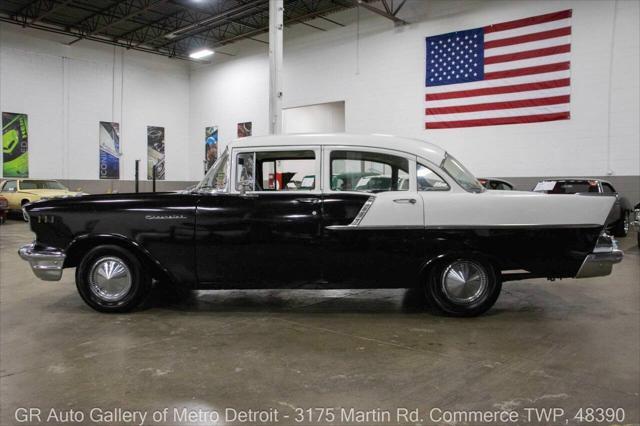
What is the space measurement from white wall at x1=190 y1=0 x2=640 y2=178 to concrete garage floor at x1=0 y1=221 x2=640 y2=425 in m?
9.24

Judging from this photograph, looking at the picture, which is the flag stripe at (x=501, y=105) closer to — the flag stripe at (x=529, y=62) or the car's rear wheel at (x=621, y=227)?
the flag stripe at (x=529, y=62)

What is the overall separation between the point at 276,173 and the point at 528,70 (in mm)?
11647

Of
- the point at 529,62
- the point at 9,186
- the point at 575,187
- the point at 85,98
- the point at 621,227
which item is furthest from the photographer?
the point at 85,98

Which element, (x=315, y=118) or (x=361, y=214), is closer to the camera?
(x=361, y=214)

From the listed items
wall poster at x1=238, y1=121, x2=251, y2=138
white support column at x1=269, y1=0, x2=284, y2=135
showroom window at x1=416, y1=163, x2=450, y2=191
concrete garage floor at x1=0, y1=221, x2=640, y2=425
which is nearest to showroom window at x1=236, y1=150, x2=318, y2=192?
showroom window at x1=416, y1=163, x2=450, y2=191

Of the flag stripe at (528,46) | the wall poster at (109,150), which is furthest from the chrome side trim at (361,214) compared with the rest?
the wall poster at (109,150)

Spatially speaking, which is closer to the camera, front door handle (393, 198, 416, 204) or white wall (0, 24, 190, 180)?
front door handle (393, 198, 416, 204)

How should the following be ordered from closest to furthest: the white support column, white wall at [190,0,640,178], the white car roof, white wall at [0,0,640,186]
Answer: the white car roof < the white support column < white wall at [190,0,640,178] < white wall at [0,0,640,186]

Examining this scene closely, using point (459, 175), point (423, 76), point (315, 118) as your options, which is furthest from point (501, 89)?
point (459, 175)

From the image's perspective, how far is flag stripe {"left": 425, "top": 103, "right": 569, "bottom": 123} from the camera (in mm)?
13642

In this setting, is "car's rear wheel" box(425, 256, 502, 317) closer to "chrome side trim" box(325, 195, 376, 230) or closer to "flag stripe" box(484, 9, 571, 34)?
"chrome side trim" box(325, 195, 376, 230)

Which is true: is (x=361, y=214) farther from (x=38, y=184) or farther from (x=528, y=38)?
(x=38, y=184)

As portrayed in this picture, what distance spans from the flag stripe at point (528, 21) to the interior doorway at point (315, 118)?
6.79 m

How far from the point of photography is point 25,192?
16.2m
